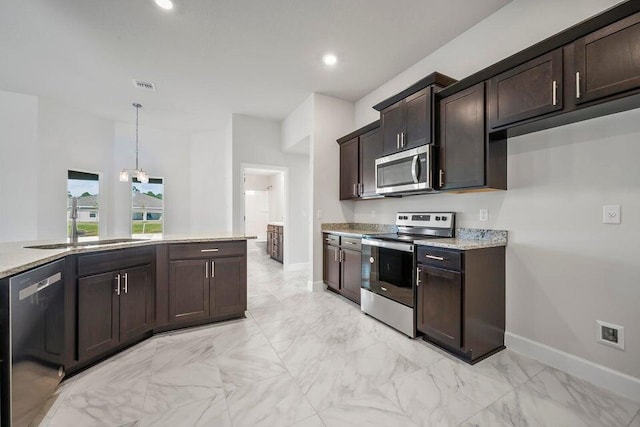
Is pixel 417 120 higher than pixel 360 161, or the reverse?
pixel 417 120

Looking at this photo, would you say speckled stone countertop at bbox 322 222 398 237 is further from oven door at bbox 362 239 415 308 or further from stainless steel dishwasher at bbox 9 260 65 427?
stainless steel dishwasher at bbox 9 260 65 427

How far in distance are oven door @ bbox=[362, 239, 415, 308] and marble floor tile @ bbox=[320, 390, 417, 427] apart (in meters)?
1.02

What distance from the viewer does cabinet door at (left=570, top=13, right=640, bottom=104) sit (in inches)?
56.1

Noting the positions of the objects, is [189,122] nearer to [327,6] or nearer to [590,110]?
[327,6]

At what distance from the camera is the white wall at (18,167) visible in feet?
12.4

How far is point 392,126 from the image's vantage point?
2984mm

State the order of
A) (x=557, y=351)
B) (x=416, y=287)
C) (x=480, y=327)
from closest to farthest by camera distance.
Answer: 1. (x=557, y=351)
2. (x=480, y=327)
3. (x=416, y=287)

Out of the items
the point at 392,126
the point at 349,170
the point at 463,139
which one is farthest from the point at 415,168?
the point at 349,170

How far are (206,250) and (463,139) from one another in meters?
2.68

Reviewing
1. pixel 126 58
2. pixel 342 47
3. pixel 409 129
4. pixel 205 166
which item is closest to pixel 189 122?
pixel 205 166

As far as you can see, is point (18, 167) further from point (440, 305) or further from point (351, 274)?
point (440, 305)

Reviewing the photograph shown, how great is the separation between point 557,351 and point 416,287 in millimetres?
1077

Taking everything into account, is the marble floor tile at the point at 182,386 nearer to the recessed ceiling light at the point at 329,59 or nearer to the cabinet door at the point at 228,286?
the cabinet door at the point at 228,286

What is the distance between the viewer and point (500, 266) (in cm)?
226
